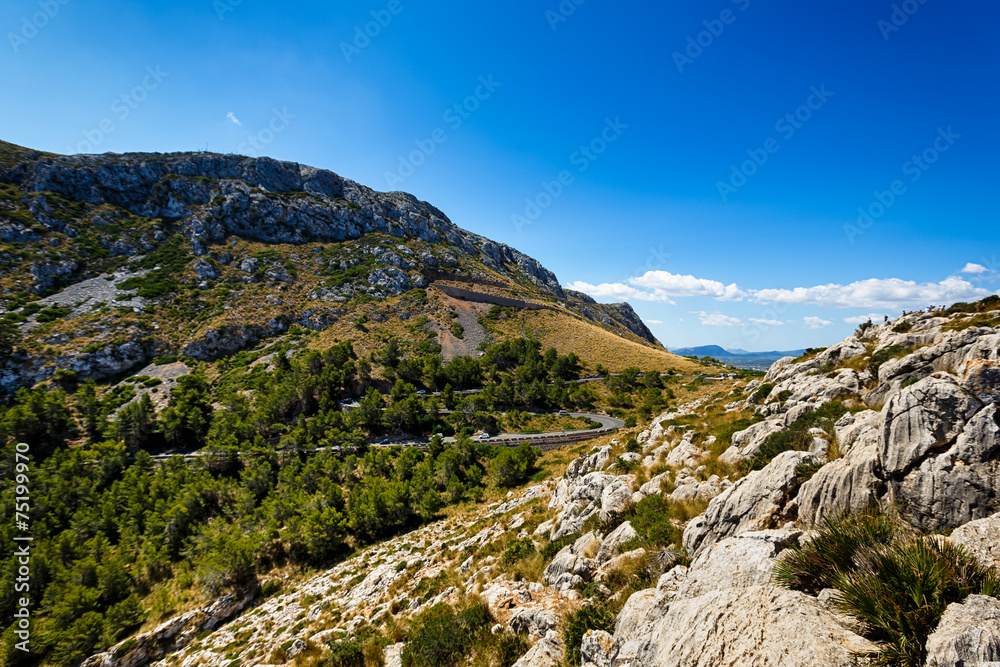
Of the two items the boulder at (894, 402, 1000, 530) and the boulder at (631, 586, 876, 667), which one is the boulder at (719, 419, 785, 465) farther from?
the boulder at (631, 586, 876, 667)

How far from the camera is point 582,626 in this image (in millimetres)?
8609

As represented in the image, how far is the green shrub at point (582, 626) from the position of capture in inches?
326

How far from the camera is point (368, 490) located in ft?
118

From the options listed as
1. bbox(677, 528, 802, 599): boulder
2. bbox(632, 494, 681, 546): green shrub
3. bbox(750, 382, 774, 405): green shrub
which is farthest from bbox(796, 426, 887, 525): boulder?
bbox(750, 382, 774, 405): green shrub

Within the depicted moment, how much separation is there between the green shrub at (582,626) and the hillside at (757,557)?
0.04m

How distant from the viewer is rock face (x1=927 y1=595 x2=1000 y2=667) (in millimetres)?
3902

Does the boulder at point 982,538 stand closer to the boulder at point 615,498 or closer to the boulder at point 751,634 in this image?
the boulder at point 751,634

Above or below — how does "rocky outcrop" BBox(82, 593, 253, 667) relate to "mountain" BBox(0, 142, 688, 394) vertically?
below

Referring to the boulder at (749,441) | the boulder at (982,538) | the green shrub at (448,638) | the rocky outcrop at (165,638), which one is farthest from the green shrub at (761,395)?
the rocky outcrop at (165,638)

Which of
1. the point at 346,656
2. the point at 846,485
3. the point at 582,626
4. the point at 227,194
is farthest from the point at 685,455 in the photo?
the point at 227,194

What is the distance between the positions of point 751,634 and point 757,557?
67.2 inches

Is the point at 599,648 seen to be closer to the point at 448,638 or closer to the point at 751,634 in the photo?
the point at 751,634

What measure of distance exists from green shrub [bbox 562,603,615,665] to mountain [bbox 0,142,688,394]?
79.6 metres

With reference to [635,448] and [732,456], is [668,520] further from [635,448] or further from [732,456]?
[635,448]
